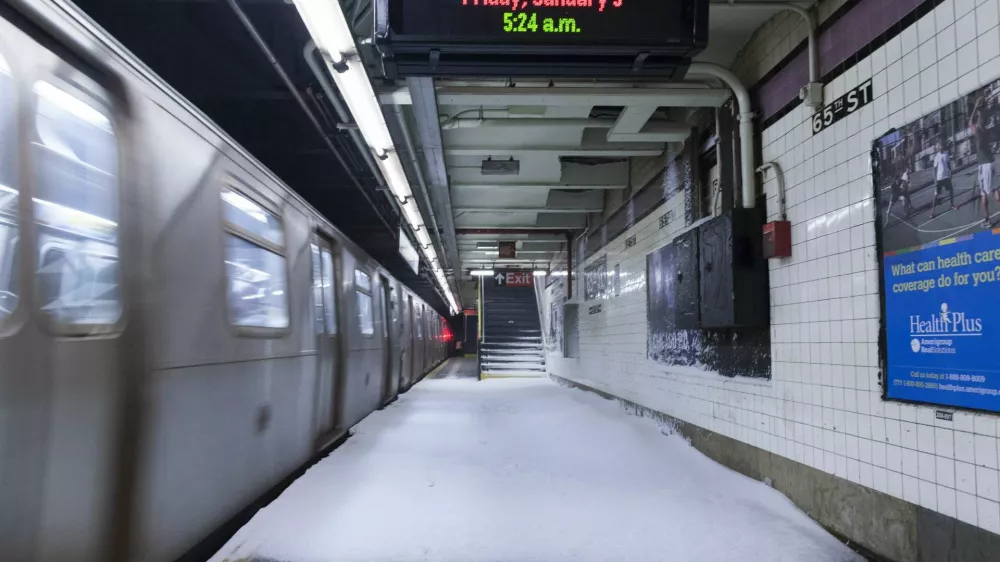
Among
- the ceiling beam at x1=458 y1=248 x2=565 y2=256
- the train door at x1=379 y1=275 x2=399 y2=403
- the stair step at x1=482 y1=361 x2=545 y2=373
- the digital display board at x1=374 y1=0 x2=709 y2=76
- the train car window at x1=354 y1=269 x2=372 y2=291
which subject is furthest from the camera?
the stair step at x1=482 y1=361 x2=545 y2=373

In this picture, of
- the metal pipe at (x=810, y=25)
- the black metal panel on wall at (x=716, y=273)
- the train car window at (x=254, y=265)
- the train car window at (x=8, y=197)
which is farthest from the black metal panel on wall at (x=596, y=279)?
the train car window at (x=8, y=197)

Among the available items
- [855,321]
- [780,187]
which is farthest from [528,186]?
[855,321]

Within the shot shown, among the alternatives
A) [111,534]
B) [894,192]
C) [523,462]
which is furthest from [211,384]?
[894,192]

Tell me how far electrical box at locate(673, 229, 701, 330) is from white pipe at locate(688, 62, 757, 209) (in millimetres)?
679

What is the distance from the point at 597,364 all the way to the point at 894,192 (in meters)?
7.20

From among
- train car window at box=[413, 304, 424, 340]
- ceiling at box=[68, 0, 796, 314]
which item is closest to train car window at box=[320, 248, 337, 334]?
ceiling at box=[68, 0, 796, 314]

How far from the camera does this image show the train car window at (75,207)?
1.92 m

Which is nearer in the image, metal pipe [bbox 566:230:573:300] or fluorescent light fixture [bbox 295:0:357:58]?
fluorescent light fixture [bbox 295:0:357:58]

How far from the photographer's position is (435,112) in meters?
5.52

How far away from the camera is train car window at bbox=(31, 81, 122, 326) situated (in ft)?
6.29

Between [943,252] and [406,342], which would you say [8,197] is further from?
[406,342]

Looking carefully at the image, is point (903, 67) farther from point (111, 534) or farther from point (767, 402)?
point (111, 534)

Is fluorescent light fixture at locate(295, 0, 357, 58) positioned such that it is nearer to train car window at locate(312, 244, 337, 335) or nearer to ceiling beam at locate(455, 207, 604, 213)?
train car window at locate(312, 244, 337, 335)

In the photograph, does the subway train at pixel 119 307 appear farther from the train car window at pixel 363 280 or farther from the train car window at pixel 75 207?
the train car window at pixel 363 280
